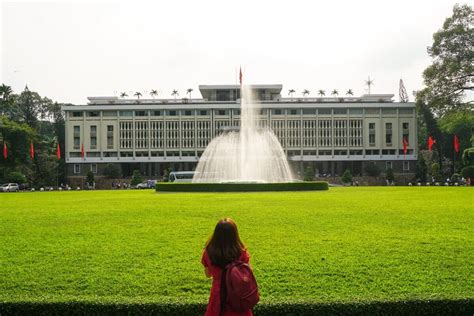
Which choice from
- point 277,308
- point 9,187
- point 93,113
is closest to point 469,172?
point 9,187

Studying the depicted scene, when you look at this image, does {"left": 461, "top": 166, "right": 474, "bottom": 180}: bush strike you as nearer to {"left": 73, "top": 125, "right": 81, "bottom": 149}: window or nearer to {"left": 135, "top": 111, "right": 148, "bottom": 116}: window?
{"left": 135, "top": 111, "right": 148, "bottom": 116}: window

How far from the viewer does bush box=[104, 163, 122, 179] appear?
86.4 meters

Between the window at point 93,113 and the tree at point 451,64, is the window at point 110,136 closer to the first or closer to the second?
the window at point 93,113

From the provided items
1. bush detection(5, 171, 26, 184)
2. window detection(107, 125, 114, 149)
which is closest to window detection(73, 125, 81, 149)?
window detection(107, 125, 114, 149)

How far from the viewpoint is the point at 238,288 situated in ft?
16.2

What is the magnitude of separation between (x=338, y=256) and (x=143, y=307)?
502cm

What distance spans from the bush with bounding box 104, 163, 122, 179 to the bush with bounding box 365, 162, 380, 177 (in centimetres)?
3890

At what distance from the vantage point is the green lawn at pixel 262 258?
8539 millimetres

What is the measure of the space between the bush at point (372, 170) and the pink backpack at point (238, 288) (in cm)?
8408

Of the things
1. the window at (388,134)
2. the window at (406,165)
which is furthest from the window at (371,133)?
the window at (406,165)

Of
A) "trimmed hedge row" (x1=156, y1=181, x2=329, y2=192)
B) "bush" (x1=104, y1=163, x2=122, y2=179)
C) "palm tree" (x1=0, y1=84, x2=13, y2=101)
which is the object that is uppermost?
"palm tree" (x1=0, y1=84, x2=13, y2=101)

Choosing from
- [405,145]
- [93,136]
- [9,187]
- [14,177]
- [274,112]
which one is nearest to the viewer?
[9,187]

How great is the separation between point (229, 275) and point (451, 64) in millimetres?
40779

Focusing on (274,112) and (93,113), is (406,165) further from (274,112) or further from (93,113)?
(93,113)
